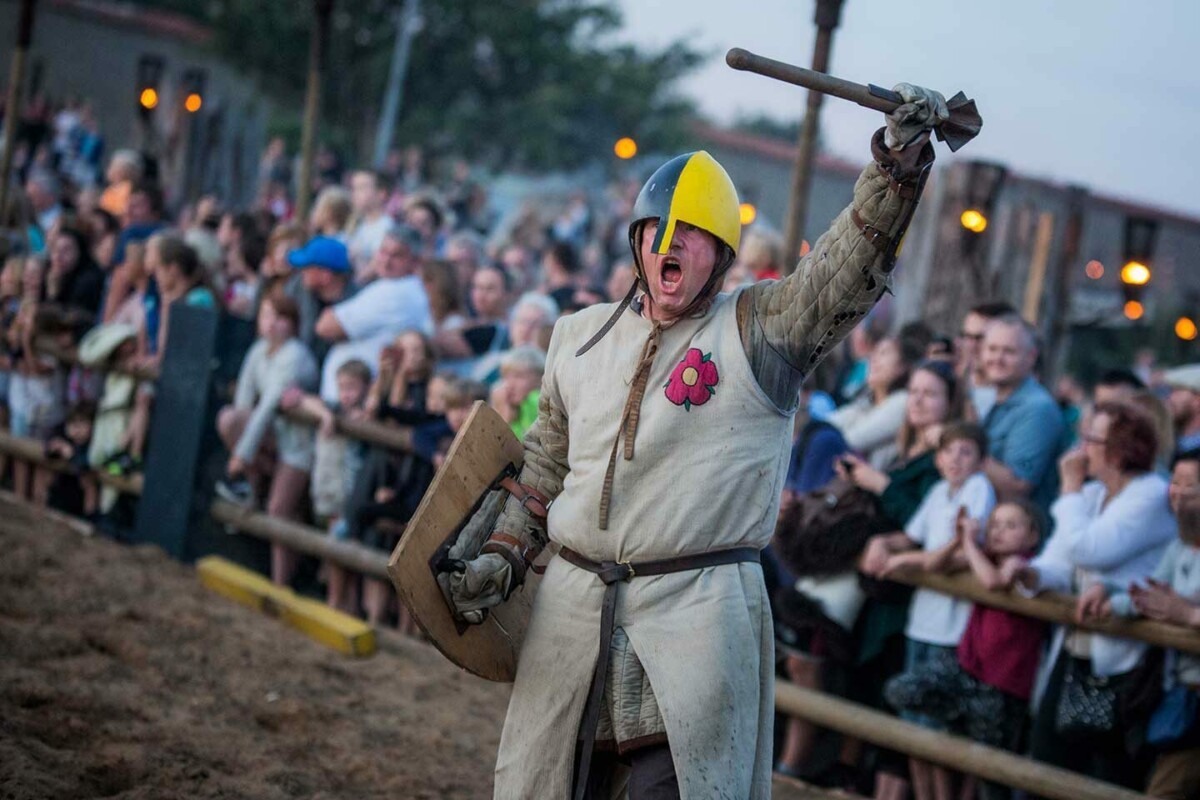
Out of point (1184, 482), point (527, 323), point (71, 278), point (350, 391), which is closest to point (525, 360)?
point (527, 323)

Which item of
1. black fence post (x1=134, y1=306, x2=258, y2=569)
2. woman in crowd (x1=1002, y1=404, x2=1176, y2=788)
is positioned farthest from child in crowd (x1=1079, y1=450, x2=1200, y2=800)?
black fence post (x1=134, y1=306, x2=258, y2=569)

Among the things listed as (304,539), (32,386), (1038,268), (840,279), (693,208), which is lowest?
(304,539)

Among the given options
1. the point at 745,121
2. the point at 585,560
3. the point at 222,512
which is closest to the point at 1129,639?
the point at 585,560

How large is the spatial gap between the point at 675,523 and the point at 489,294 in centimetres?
506

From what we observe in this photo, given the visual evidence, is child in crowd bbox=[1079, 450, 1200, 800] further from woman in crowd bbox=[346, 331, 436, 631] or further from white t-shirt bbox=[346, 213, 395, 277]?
white t-shirt bbox=[346, 213, 395, 277]

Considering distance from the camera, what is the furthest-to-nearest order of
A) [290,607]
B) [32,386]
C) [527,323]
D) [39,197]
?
[39,197], [32,386], [527,323], [290,607]

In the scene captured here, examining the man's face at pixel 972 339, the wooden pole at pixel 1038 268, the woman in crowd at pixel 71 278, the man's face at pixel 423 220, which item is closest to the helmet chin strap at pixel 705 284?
the man's face at pixel 972 339

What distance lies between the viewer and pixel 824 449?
6254mm

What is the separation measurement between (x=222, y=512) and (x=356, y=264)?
256 centimetres

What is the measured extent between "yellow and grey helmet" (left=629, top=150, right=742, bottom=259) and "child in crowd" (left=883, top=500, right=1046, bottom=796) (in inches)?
92.9

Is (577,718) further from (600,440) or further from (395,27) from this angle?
(395,27)

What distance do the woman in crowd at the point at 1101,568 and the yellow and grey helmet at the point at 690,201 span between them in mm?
2407

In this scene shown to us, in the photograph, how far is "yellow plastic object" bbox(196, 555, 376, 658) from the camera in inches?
271

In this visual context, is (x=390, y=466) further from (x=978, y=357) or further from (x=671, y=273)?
(x=671, y=273)
